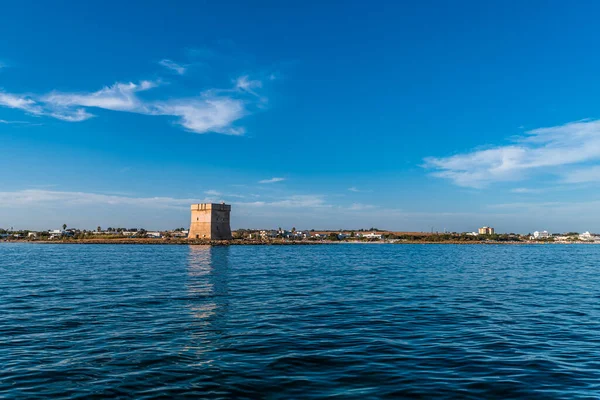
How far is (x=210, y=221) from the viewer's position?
371 ft

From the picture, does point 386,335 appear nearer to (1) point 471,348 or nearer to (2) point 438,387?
(1) point 471,348

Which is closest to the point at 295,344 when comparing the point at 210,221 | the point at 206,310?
the point at 206,310

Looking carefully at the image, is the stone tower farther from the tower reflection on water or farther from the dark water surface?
the dark water surface

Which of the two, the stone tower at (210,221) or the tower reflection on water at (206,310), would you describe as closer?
the tower reflection on water at (206,310)

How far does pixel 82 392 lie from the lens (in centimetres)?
823

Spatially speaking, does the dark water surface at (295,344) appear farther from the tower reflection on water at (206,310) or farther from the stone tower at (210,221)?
the stone tower at (210,221)

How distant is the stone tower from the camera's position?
4471 inches

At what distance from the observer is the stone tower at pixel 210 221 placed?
113562 mm

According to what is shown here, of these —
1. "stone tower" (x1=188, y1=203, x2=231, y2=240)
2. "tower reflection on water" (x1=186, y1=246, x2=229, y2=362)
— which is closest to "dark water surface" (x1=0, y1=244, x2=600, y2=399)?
"tower reflection on water" (x1=186, y1=246, x2=229, y2=362)

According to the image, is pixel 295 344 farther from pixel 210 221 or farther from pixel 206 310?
pixel 210 221

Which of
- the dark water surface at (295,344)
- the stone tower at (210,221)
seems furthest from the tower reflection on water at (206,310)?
the stone tower at (210,221)

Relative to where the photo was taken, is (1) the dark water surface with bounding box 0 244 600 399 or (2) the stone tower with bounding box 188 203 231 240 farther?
(2) the stone tower with bounding box 188 203 231 240

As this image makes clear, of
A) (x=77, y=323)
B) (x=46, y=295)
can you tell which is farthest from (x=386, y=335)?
(x=46, y=295)

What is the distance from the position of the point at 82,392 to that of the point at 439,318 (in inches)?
478
